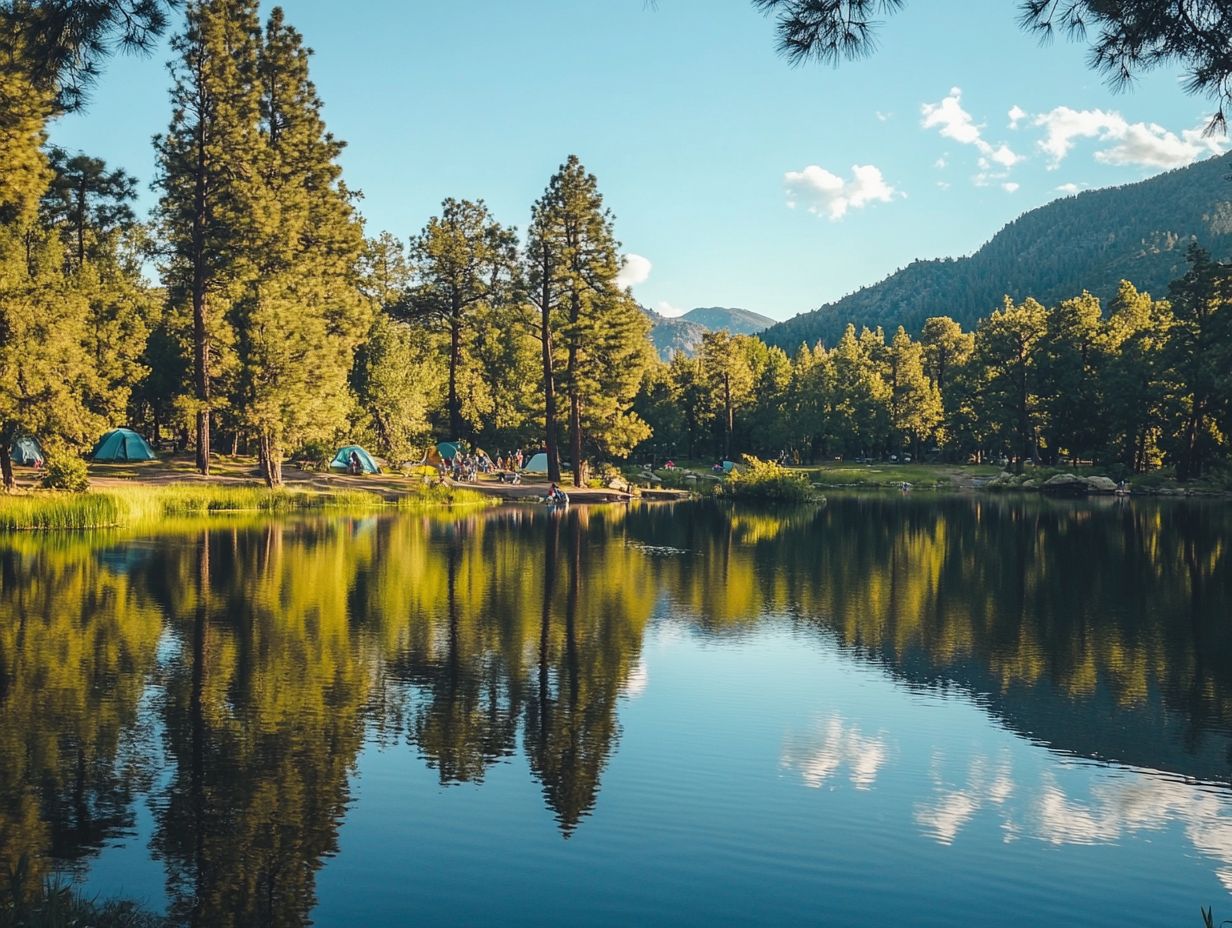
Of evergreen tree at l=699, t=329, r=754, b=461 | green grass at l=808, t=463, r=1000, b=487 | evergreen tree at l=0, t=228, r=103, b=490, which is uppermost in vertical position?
evergreen tree at l=699, t=329, r=754, b=461

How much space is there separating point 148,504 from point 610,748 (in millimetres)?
33985

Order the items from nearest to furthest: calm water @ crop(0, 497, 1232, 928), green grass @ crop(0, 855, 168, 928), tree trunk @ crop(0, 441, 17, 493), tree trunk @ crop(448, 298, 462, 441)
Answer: green grass @ crop(0, 855, 168, 928) → calm water @ crop(0, 497, 1232, 928) → tree trunk @ crop(0, 441, 17, 493) → tree trunk @ crop(448, 298, 462, 441)

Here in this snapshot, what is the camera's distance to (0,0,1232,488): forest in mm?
43656

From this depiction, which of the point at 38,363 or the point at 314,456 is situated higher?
the point at 38,363

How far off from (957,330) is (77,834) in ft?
400

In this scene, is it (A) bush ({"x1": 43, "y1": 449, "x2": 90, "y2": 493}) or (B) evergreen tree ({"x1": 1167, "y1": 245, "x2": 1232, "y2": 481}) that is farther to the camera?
(B) evergreen tree ({"x1": 1167, "y1": 245, "x2": 1232, "y2": 481})

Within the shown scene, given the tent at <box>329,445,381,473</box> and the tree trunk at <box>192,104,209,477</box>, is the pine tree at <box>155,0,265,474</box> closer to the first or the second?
the tree trunk at <box>192,104,209,477</box>

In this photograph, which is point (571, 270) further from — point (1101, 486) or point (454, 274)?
point (1101, 486)

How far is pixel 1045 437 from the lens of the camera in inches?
3826

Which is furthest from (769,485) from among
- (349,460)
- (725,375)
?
(725,375)

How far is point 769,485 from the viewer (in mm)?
66375

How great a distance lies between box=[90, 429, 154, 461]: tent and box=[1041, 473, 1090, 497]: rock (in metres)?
66.0

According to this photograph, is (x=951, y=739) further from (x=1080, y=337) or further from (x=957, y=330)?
(x=957, y=330)

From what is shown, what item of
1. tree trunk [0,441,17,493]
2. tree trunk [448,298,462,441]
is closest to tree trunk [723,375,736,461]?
tree trunk [448,298,462,441]
